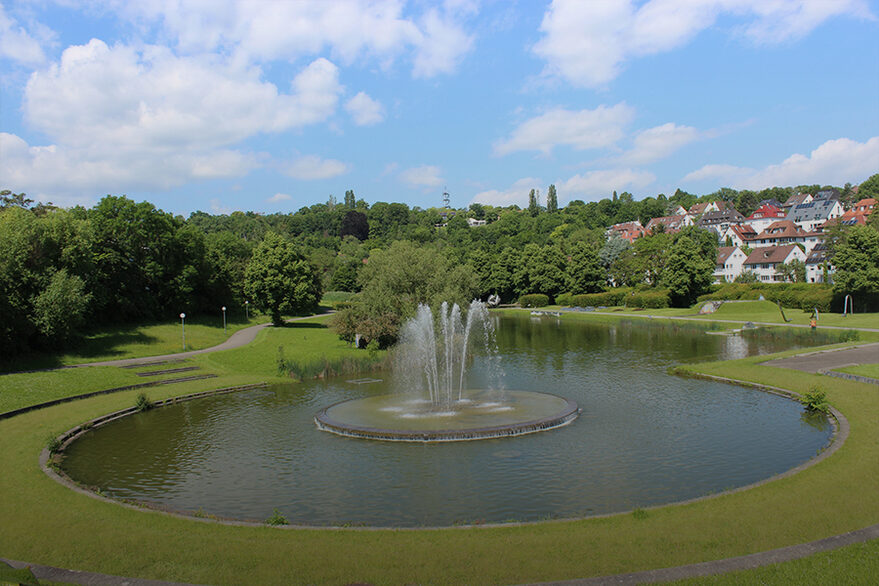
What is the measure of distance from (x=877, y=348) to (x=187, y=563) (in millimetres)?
46703

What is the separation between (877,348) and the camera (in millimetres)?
41844

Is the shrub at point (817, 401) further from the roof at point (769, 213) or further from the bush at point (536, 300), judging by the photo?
the roof at point (769, 213)

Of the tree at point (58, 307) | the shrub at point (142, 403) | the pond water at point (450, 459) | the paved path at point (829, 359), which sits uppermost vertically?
the tree at point (58, 307)

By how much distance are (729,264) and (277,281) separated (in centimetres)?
10282

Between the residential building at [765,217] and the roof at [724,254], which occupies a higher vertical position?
the residential building at [765,217]

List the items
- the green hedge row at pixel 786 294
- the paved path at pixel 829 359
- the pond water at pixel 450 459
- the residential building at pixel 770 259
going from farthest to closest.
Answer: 1. the residential building at pixel 770 259
2. the green hedge row at pixel 786 294
3. the paved path at pixel 829 359
4. the pond water at pixel 450 459

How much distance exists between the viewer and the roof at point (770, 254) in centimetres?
11631

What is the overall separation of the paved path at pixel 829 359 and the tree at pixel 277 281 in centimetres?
4927

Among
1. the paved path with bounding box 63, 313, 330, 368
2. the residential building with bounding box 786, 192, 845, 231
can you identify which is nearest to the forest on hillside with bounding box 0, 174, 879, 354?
the paved path with bounding box 63, 313, 330, 368

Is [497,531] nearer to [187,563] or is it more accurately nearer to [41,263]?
[187,563]

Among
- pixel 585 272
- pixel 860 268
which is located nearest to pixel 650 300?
pixel 585 272

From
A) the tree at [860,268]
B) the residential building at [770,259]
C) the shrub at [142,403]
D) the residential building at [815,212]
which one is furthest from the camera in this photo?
the residential building at [815,212]

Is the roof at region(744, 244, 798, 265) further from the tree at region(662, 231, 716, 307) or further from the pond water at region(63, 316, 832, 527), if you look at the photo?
the pond water at region(63, 316, 832, 527)

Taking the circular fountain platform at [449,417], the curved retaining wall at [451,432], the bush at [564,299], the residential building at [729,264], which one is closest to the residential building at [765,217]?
the residential building at [729,264]
